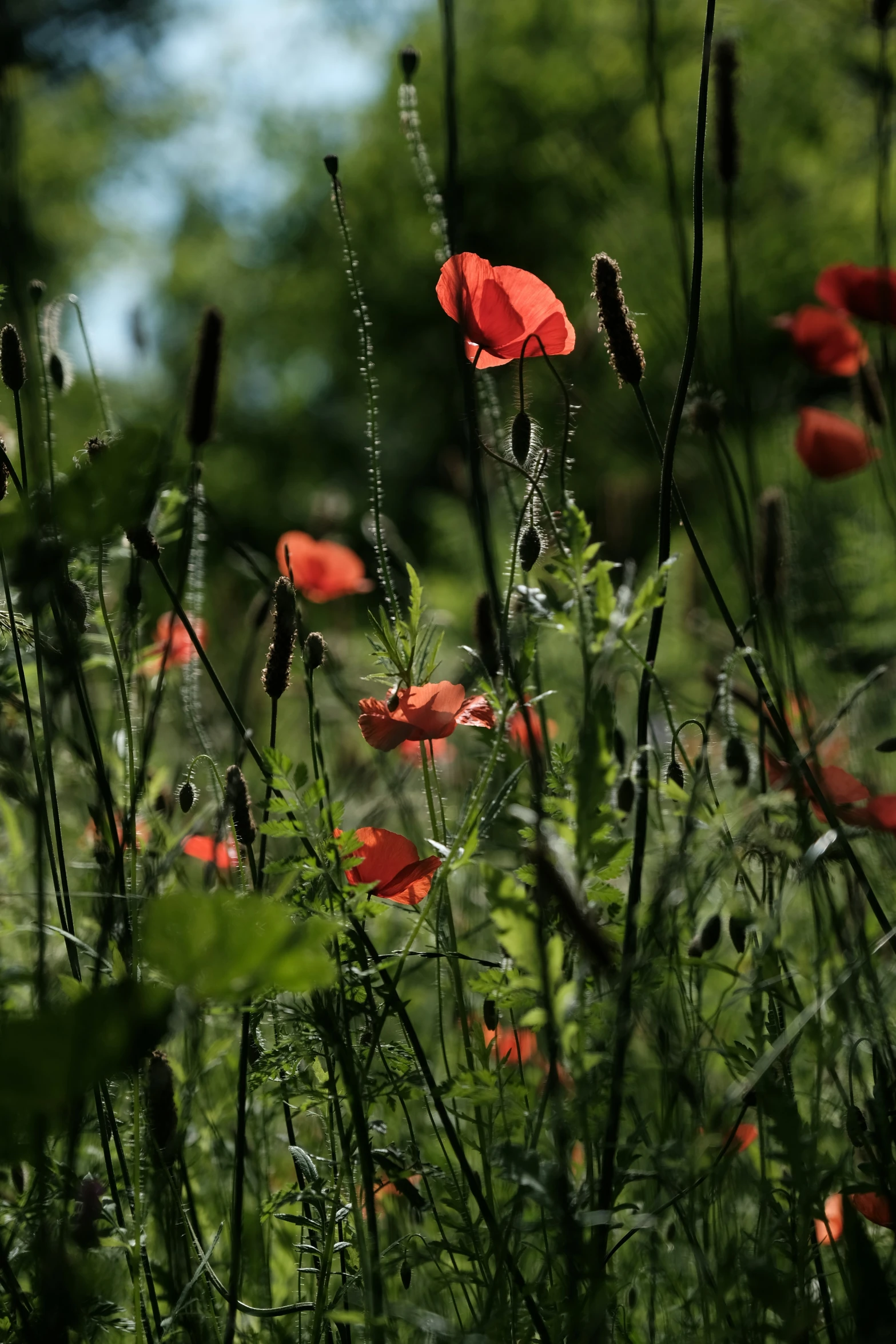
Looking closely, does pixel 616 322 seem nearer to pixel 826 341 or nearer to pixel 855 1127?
pixel 855 1127

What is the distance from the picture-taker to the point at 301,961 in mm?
287

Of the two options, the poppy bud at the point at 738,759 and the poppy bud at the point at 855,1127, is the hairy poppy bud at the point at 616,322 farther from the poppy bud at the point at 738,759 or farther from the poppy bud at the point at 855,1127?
the poppy bud at the point at 855,1127

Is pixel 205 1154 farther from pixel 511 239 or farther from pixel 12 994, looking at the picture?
pixel 511 239

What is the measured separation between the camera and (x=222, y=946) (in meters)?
0.29

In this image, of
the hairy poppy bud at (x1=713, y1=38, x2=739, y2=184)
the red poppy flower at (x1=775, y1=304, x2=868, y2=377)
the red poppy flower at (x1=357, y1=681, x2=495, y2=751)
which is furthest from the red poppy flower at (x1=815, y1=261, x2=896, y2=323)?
the red poppy flower at (x1=357, y1=681, x2=495, y2=751)

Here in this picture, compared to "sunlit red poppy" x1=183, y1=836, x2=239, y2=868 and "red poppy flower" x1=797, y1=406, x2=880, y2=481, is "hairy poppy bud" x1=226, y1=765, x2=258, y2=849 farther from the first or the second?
"red poppy flower" x1=797, y1=406, x2=880, y2=481

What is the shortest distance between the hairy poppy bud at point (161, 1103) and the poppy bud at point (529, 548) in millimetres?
236

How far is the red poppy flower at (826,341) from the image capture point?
1180mm

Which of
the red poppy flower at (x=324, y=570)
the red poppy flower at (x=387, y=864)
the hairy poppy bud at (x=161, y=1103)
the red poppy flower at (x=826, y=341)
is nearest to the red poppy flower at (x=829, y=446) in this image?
the red poppy flower at (x=826, y=341)

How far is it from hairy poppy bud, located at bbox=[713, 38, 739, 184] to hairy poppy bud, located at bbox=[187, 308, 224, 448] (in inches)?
12.6

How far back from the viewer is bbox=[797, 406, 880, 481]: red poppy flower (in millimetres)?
1143

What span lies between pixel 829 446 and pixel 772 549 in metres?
0.59

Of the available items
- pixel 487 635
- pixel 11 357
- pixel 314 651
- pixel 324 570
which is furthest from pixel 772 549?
pixel 324 570

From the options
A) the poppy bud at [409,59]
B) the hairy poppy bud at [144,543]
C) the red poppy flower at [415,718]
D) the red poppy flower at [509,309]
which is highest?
the poppy bud at [409,59]
